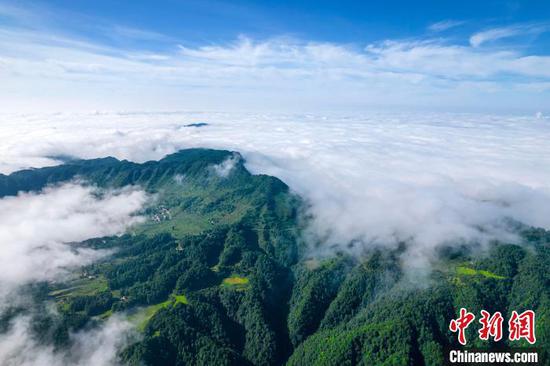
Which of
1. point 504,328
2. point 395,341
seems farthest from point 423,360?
point 504,328

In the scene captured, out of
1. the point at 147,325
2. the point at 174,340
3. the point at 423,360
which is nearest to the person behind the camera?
the point at 423,360

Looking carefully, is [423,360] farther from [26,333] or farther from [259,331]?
[26,333]

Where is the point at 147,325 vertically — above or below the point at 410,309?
below

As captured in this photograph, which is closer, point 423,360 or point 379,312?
point 423,360

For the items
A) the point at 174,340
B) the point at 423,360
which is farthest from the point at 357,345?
the point at 174,340

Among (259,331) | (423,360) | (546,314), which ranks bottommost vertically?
(259,331)

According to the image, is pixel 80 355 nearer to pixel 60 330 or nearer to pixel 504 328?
pixel 60 330

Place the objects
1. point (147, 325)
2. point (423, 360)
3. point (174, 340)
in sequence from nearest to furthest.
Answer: point (423, 360)
point (174, 340)
point (147, 325)

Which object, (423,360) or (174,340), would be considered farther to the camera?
(174,340)

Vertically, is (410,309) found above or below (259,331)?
above
